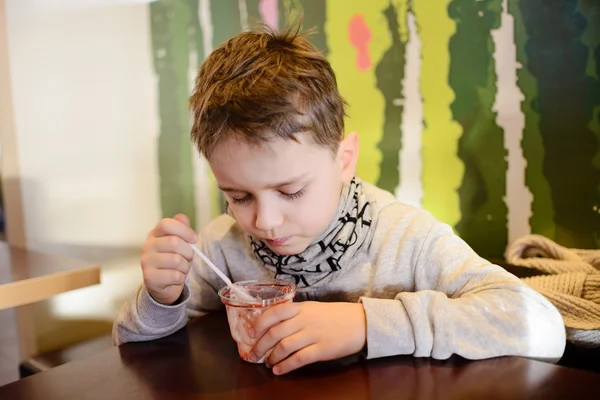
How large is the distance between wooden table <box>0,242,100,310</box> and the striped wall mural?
26.4 inches

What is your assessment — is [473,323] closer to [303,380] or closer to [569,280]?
[303,380]

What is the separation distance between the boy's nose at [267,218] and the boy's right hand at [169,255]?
0.11 meters

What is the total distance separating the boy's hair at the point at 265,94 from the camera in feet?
2.39

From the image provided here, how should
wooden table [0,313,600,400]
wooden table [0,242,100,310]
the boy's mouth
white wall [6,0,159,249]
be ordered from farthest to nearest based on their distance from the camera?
1. white wall [6,0,159,249]
2. wooden table [0,242,100,310]
3. the boy's mouth
4. wooden table [0,313,600,400]

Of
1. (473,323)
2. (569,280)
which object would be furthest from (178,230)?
(569,280)

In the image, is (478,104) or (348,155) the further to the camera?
(478,104)

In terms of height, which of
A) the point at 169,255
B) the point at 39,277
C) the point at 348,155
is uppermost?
the point at 348,155

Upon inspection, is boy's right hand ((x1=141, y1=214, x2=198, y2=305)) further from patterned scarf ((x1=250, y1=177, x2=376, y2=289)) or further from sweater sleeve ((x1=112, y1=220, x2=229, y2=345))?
patterned scarf ((x1=250, y1=177, x2=376, y2=289))

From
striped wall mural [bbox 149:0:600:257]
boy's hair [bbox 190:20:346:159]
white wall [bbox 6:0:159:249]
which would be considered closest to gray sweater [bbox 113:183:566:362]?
boy's hair [bbox 190:20:346:159]

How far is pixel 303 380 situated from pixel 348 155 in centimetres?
37

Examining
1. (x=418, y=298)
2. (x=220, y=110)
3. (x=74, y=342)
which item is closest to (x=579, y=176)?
(x=418, y=298)

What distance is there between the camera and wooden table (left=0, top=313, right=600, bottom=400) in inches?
22.8

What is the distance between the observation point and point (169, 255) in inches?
31.0

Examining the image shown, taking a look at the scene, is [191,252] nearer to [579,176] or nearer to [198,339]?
[198,339]
